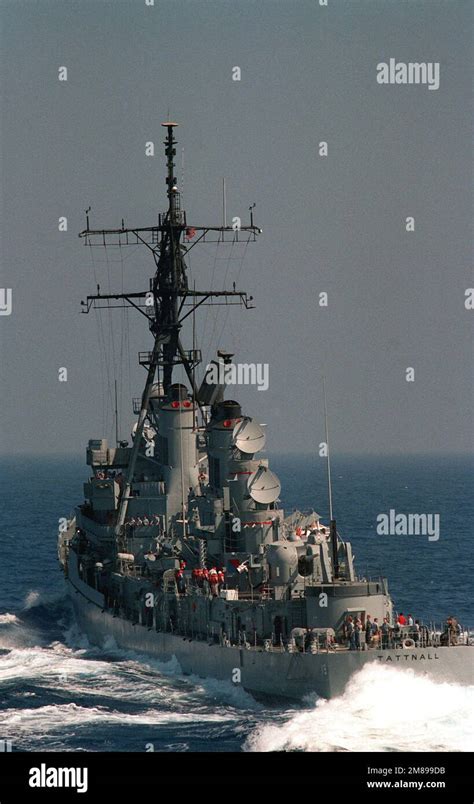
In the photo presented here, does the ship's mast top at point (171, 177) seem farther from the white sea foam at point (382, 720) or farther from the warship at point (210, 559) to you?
the white sea foam at point (382, 720)

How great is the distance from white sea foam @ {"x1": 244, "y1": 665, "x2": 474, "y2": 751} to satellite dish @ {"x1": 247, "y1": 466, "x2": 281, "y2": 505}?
9.14 m

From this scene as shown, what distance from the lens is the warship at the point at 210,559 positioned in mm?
41312

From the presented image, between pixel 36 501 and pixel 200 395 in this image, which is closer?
pixel 200 395

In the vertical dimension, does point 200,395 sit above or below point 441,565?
above

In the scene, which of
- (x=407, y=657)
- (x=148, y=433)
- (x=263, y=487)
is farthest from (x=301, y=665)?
(x=148, y=433)

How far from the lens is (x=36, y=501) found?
143m

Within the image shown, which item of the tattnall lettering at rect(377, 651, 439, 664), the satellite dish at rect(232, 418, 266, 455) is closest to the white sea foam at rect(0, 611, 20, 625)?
the satellite dish at rect(232, 418, 266, 455)

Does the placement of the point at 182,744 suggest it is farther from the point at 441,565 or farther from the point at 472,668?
the point at 441,565

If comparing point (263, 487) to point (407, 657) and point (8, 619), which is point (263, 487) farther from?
point (8, 619)

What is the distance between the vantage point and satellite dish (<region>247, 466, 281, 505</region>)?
47.9 metres

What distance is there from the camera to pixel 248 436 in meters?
→ 49.1
